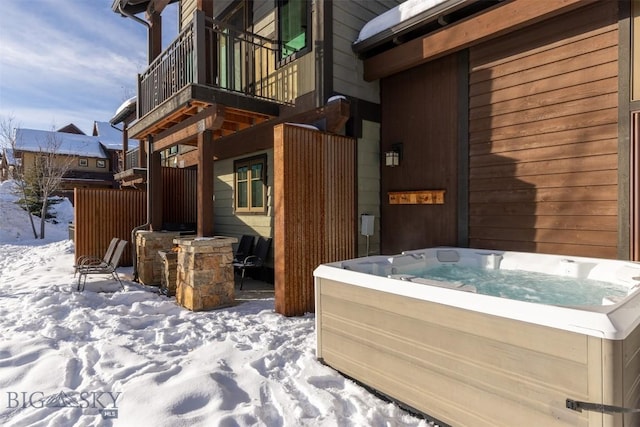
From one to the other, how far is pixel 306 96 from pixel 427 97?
1.76 m

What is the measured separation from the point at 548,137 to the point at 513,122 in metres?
0.43

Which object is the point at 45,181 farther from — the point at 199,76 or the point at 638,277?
the point at 638,277

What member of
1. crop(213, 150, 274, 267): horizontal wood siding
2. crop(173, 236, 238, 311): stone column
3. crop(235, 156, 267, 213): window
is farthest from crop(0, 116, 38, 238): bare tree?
crop(173, 236, 238, 311): stone column

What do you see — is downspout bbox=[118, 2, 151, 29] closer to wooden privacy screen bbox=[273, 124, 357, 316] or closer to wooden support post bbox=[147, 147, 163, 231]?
wooden support post bbox=[147, 147, 163, 231]

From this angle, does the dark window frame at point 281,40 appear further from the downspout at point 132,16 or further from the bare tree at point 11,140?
the bare tree at point 11,140

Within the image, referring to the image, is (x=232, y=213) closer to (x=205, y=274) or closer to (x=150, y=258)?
(x=150, y=258)

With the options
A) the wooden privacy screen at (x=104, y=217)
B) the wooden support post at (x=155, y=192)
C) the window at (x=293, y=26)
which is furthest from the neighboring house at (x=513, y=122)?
the wooden privacy screen at (x=104, y=217)

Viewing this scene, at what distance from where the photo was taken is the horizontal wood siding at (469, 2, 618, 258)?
349 centimetres

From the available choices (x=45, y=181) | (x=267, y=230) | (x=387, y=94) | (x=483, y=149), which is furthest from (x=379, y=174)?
(x=45, y=181)

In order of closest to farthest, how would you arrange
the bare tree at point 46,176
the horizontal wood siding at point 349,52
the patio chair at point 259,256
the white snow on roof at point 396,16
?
the white snow on roof at point 396,16 → the horizontal wood siding at point 349,52 → the patio chair at point 259,256 → the bare tree at point 46,176

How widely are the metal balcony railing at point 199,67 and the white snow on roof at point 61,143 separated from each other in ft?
56.7

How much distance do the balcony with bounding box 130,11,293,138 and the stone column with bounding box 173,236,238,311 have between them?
6.18ft

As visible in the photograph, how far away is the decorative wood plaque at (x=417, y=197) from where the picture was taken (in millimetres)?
4781

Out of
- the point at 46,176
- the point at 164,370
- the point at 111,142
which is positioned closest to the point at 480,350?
the point at 164,370
